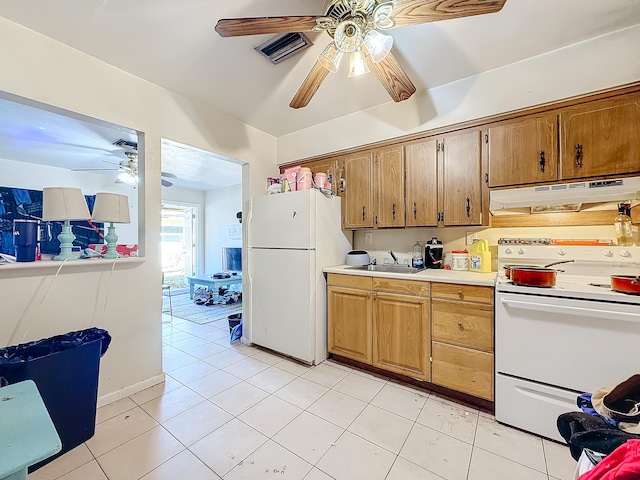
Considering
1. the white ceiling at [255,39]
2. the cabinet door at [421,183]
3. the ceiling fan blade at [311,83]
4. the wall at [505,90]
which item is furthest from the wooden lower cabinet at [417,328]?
the white ceiling at [255,39]

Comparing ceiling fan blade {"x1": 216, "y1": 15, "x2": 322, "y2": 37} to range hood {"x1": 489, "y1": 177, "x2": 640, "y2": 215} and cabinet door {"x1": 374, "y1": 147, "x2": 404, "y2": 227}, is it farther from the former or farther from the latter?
range hood {"x1": 489, "y1": 177, "x2": 640, "y2": 215}

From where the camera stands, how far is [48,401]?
1.46m

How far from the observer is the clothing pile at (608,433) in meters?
0.56

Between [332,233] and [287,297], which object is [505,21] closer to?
[332,233]

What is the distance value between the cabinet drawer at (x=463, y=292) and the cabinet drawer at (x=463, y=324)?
0.04 metres

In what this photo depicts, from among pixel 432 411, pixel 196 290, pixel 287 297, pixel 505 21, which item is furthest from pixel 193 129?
pixel 196 290

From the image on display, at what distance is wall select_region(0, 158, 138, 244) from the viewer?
3.82 m

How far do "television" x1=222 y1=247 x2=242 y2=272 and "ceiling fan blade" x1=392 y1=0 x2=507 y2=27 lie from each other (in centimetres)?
468

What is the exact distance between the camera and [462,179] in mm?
2191

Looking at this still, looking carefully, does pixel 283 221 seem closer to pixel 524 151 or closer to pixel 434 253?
pixel 434 253

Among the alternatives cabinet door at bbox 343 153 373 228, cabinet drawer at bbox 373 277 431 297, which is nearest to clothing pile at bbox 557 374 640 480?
cabinet drawer at bbox 373 277 431 297

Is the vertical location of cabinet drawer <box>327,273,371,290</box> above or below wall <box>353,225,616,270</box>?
below

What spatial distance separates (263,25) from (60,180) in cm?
488

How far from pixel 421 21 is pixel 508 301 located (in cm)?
164
